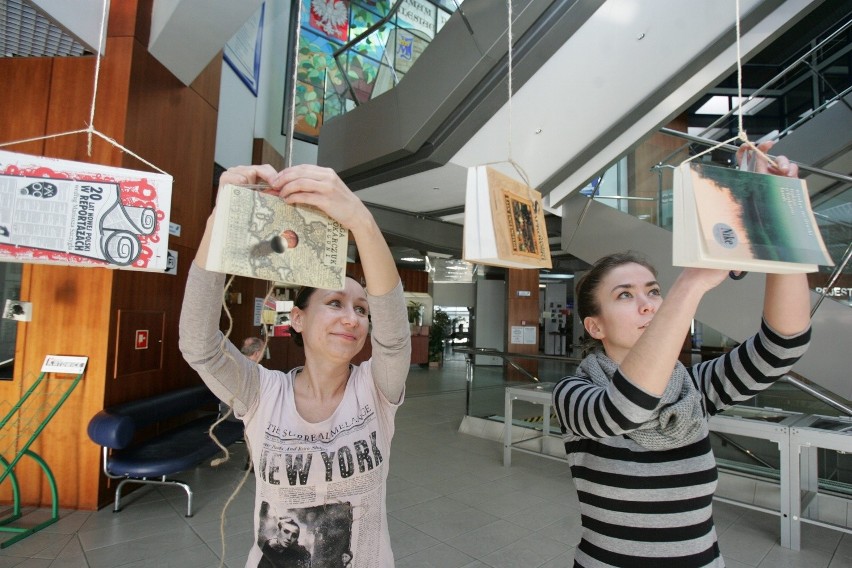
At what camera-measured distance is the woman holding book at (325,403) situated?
1031 millimetres

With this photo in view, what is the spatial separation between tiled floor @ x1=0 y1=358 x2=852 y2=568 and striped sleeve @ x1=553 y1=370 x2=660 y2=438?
2.21 meters

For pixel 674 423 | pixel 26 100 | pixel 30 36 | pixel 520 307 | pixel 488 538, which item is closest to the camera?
pixel 674 423

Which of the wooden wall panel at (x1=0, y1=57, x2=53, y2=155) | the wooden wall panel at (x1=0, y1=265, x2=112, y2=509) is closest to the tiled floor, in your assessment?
the wooden wall panel at (x1=0, y1=265, x2=112, y2=509)

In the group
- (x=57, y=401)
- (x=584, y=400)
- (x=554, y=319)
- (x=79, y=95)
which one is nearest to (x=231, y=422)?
(x=57, y=401)

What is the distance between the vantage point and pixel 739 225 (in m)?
0.66

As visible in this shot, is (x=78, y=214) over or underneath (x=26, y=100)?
underneath

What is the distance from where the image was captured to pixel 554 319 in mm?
16156

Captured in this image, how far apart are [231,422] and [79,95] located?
315 cm

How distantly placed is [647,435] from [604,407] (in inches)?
8.6

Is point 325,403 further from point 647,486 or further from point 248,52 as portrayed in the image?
point 248,52

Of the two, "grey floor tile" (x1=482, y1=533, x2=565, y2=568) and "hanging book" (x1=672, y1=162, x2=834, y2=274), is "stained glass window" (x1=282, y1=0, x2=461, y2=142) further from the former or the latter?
"grey floor tile" (x1=482, y1=533, x2=565, y2=568)

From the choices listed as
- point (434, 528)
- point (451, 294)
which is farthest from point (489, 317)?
point (434, 528)

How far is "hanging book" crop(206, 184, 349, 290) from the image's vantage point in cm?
73

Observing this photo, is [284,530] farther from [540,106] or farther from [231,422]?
[540,106]
